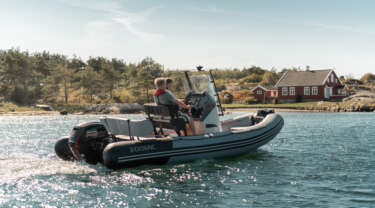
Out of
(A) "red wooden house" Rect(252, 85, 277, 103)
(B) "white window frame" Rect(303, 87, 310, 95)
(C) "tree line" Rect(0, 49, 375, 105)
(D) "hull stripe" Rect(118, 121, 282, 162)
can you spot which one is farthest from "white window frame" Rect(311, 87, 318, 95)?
(D) "hull stripe" Rect(118, 121, 282, 162)

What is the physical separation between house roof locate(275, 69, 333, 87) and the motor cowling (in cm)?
4877

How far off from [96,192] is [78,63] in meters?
68.2

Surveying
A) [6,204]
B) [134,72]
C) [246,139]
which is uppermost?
[134,72]

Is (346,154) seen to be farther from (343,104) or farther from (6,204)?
(343,104)

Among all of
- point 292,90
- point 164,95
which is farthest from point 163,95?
point 292,90

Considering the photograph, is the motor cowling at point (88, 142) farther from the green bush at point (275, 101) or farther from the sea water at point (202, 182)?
the green bush at point (275, 101)

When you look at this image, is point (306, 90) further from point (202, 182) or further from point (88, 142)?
point (88, 142)

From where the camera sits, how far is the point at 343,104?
151ft

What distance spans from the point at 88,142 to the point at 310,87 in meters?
49.7

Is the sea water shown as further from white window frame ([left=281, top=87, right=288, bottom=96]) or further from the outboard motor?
white window frame ([left=281, top=87, right=288, bottom=96])

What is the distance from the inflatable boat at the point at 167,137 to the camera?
378 inches

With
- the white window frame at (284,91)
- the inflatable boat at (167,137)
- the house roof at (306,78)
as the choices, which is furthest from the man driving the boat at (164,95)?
the white window frame at (284,91)

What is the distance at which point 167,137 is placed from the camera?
33.5ft

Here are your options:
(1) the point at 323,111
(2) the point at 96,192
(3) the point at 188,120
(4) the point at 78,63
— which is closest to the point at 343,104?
(1) the point at 323,111
